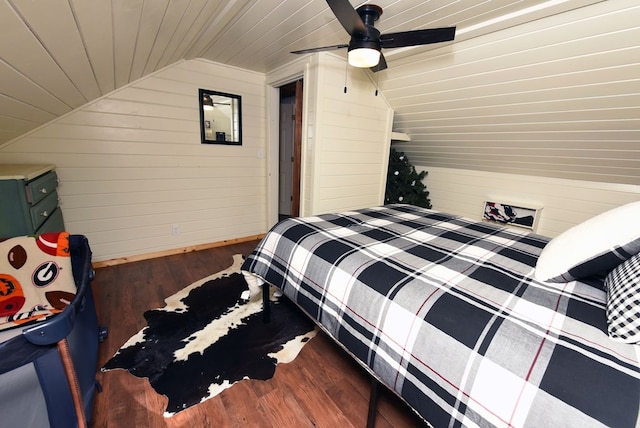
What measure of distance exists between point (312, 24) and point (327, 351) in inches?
91.1

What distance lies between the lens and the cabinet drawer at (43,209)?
68.0 inches

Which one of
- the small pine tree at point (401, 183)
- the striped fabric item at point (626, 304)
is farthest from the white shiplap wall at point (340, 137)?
the striped fabric item at point (626, 304)

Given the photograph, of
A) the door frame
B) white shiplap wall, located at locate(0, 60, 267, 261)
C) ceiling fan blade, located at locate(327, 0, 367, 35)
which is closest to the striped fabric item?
ceiling fan blade, located at locate(327, 0, 367, 35)

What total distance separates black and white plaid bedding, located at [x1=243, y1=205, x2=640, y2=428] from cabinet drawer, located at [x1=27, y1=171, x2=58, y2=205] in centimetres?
164

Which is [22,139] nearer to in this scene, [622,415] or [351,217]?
[351,217]

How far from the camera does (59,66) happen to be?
4.50 ft

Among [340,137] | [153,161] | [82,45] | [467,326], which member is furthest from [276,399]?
[153,161]

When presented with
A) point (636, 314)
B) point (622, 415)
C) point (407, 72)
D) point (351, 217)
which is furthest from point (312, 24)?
point (622, 415)

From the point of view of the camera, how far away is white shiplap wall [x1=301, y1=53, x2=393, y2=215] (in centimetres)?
269

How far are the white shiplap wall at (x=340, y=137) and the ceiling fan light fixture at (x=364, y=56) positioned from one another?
872mm

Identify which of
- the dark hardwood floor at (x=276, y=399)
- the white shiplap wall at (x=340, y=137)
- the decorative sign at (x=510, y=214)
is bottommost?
the dark hardwood floor at (x=276, y=399)

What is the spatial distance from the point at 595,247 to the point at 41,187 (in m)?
3.09

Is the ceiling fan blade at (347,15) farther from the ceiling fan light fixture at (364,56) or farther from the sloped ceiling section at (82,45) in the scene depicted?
the sloped ceiling section at (82,45)

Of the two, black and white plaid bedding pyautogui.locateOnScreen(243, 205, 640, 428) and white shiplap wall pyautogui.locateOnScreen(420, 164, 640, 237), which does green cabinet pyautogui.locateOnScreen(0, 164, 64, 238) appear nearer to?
black and white plaid bedding pyautogui.locateOnScreen(243, 205, 640, 428)
